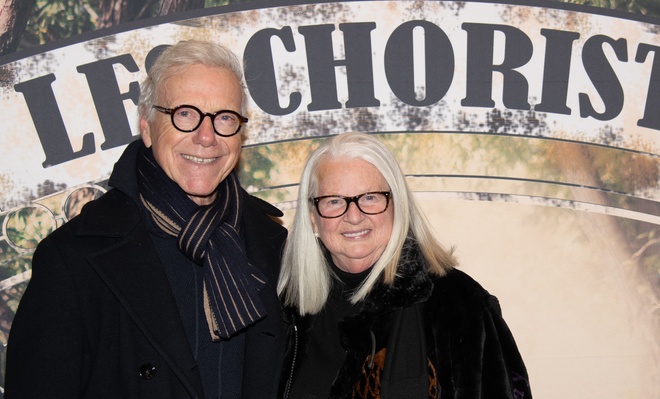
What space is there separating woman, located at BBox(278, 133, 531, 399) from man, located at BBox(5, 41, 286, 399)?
115 millimetres

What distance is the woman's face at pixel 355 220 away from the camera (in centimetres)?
202

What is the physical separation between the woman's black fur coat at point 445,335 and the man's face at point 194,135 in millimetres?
537

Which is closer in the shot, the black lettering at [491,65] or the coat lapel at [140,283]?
the coat lapel at [140,283]

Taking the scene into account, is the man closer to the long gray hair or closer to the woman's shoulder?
the long gray hair

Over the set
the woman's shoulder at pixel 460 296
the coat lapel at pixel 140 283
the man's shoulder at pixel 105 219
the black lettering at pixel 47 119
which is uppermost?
the black lettering at pixel 47 119

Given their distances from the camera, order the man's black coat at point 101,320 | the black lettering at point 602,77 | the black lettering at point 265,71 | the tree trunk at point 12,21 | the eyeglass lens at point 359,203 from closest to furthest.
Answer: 1. the man's black coat at point 101,320
2. the eyeglass lens at point 359,203
3. the tree trunk at point 12,21
4. the black lettering at point 265,71
5. the black lettering at point 602,77

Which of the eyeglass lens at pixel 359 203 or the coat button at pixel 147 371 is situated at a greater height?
the eyeglass lens at pixel 359 203

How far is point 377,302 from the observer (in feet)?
6.49

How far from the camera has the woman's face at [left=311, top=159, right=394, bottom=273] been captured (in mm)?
2021

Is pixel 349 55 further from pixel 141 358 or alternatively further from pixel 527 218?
pixel 141 358

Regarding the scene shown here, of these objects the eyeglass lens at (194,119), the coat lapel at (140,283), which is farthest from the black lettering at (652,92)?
the coat lapel at (140,283)

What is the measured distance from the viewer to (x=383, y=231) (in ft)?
6.70

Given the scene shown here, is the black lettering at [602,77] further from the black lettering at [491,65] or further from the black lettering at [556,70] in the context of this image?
the black lettering at [491,65]

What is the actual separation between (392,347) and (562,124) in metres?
1.45
